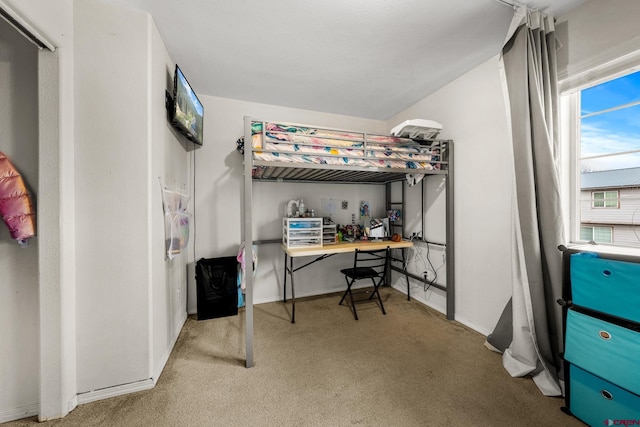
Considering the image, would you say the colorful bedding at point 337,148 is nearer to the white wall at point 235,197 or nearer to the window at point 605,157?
the window at point 605,157

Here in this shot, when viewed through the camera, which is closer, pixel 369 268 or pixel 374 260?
pixel 369 268

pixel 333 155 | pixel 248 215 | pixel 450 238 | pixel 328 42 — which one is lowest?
pixel 450 238

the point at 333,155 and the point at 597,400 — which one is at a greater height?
the point at 333,155

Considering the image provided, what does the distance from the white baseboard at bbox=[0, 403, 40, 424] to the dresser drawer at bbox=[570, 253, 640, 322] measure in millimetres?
3188

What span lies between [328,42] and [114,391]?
9.58 feet

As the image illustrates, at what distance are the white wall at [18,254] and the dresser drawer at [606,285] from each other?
309 centimetres

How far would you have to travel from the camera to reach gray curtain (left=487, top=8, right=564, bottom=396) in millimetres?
1520

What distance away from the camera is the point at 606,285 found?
3.88 feet

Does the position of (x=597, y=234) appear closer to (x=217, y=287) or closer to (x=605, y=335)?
(x=605, y=335)

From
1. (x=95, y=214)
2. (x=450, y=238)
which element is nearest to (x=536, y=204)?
(x=450, y=238)

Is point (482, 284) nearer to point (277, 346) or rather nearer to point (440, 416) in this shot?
point (440, 416)

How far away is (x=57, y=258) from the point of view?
131 cm

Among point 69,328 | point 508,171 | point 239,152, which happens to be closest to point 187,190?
point 239,152

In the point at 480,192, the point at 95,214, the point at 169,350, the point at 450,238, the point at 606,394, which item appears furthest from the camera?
the point at 450,238
